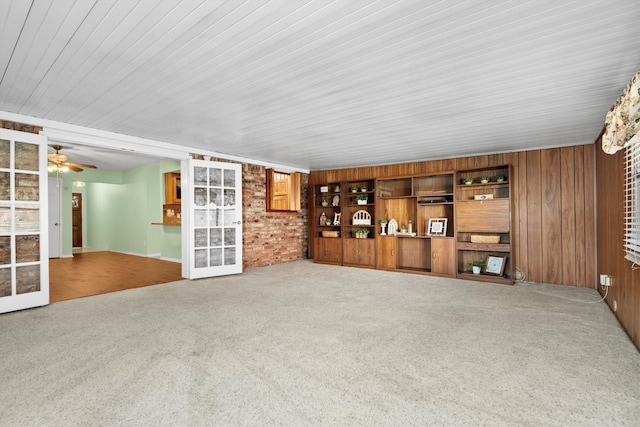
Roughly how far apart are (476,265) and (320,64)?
15.0ft

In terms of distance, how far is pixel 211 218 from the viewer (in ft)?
18.6

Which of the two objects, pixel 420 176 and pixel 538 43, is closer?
pixel 538 43

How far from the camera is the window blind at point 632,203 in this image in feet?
8.51

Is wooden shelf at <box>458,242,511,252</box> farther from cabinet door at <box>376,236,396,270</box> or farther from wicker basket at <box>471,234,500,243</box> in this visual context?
cabinet door at <box>376,236,396,270</box>

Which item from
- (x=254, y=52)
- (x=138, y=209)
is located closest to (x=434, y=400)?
(x=254, y=52)

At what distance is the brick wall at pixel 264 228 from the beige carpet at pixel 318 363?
2.62 m

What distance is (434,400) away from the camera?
6.13 feet

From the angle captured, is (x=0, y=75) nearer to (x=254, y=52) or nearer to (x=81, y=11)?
(x=81, y=11)

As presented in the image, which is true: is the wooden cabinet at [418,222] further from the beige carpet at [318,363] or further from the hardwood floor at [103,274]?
the hardwood floor at [103,274]

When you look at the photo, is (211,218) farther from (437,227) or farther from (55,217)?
(55,217)

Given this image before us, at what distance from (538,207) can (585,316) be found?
7.47 ft

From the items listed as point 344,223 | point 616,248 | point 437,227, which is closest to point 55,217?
point 344,223

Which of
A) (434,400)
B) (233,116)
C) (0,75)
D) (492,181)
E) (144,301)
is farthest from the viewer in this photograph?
(492,181)

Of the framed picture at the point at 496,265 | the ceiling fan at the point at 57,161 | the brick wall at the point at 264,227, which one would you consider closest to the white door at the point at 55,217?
the ceiling fan at the point at 57,161
